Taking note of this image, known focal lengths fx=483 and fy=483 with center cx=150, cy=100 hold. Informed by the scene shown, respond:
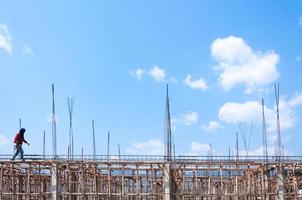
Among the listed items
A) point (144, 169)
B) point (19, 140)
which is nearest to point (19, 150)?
point (19, 140)

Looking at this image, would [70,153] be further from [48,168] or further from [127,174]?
[127,174]

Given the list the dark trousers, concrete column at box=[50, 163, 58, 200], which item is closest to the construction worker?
the dark trousers

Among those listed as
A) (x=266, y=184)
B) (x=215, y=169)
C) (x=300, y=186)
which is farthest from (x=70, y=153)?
(x=300, y=186)

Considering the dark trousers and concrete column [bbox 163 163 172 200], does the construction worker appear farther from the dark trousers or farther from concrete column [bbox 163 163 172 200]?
concrete column [bbox 163 163 172 200]

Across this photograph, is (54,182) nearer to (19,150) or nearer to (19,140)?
(19,150)

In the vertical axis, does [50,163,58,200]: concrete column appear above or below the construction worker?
below

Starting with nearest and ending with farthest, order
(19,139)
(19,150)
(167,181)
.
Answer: (19,139) → (19,150) → (167,181)

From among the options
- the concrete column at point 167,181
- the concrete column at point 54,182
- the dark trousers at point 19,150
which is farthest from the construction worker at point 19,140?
the concrete column at point 167,181

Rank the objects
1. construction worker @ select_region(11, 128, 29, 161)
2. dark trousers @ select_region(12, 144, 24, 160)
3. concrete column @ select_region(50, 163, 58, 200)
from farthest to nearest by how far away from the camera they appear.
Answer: concrete column @ select_region(50, 163, 58, 200) < dark trousers @ select_region(12, 144, 24, 160) < construction worker @ select_region(11, 128, 29, 161)

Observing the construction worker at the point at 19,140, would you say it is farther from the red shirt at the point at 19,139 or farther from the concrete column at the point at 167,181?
the concrete column at the point at 167,181

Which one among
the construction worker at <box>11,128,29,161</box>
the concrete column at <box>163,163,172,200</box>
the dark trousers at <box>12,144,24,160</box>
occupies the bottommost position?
the concrete column at <box>163,163,172,200</box>

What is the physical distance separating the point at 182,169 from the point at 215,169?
6.85 feet

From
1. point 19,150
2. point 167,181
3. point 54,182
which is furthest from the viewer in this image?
Answer: point 167,181

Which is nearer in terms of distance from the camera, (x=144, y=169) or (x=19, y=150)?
(x=19, y=150)
